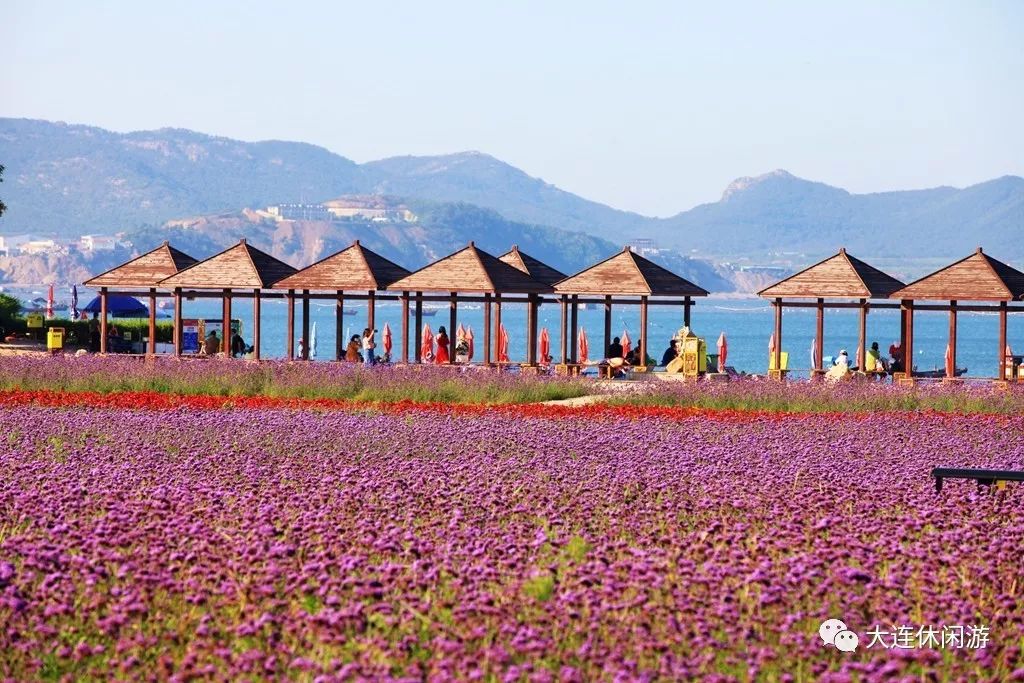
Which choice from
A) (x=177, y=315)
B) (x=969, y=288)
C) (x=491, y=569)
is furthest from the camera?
(x=177, y=315)

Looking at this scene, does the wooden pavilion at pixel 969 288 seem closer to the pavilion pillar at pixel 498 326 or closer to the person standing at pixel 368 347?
the pavilion pillar at pixel 498 326

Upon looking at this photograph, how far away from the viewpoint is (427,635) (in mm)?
5484

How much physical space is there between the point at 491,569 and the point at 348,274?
23625mm

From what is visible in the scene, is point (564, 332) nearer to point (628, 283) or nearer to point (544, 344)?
point (628, 283)

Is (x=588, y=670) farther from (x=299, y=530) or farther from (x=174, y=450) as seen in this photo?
(x=174, y=450)

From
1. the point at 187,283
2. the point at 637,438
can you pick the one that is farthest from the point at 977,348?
the point at 637,438

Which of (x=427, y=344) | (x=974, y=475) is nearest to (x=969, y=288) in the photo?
(x=427, y=344)

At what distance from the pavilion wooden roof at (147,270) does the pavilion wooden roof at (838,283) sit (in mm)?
11234

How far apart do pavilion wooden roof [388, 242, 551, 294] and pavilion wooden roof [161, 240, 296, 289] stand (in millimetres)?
2597

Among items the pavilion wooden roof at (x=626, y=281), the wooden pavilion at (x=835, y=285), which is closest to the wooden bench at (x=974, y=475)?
the wooden pavilion at (x=835, y=285)

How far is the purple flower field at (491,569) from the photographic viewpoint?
511cm

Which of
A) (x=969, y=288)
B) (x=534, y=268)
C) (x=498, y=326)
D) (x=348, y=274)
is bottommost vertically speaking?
(x=498, y=326)

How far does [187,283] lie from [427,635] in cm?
2532

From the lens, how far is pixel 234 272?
98.7 ft
